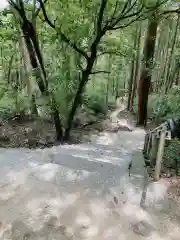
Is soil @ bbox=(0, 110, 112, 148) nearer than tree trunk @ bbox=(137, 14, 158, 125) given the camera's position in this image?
Yes

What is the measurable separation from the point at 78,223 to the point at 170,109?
9.46m

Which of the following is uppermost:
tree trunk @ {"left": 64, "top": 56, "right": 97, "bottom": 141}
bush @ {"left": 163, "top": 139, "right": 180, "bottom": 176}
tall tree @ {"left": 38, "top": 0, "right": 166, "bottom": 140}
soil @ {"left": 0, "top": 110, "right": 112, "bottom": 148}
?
tall tree @ {"left": 38, "top": 0, "right": 166, "bottom": 140}

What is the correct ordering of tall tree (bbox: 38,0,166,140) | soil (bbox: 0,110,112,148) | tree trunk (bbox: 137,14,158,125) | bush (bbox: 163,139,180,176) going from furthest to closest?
tree trunk (bbox: 137,14,158,125)
soil (bbox: 0,110,112,148)
tall tree (bbox: 38,0,166,140)
bush (bbox: 163,139,180,176)

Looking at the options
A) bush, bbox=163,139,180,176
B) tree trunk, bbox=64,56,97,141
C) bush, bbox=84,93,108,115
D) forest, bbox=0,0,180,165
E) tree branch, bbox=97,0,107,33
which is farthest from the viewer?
bush, bbox=84,93,108,115

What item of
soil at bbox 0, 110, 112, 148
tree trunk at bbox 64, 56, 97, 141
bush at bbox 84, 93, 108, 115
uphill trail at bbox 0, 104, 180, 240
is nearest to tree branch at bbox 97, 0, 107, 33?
tree trunk at bbox 64, 56, 97, 141

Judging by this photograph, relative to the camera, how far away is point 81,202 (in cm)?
338

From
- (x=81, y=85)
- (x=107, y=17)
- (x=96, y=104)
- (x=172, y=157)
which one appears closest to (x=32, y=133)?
(x=81, y=85)

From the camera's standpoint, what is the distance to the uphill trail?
281cm

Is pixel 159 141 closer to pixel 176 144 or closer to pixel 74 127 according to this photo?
pixel 176 144

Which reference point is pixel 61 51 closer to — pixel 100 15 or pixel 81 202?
pixel 100 15

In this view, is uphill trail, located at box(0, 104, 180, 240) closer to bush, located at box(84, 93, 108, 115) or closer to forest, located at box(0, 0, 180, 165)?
forest, located at box(0, 0, 180, 165)

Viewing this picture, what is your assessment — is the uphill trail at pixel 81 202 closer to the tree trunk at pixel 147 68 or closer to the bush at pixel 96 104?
the tree trunk at pixel 147 68

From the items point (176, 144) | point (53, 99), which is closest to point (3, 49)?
point (53, 99)

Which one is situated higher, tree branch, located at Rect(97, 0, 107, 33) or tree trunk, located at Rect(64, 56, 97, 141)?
tree branch, located at Rect(97, 0, 107, 33)
